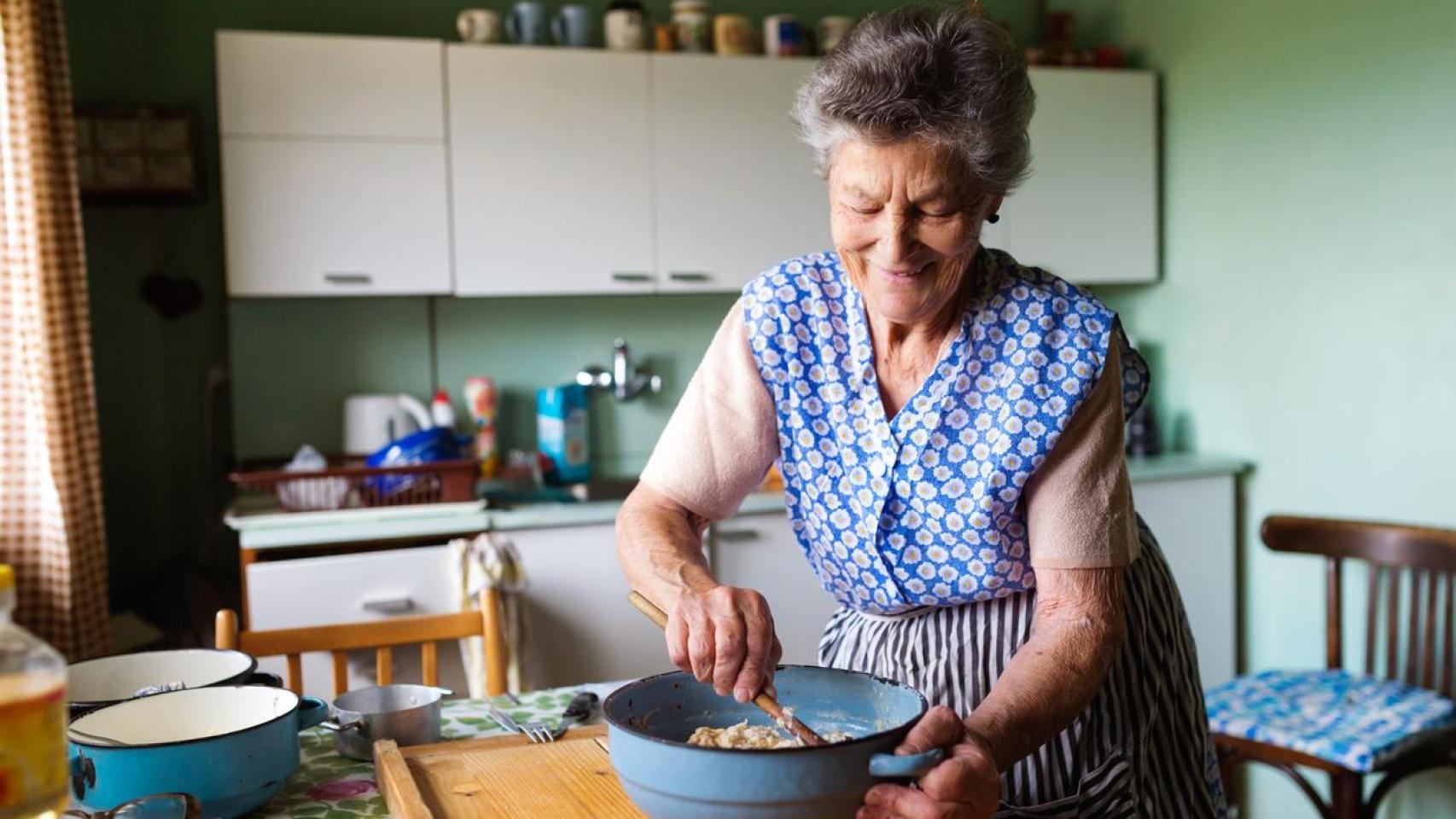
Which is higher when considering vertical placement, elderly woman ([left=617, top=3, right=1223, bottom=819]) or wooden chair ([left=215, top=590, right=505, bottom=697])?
elderly woman ([left=617, top=3, right=1223, bottom=819])

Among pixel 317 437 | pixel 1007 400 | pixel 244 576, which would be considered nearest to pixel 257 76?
pixel 317 437

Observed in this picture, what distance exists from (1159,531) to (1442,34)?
1.28 metres

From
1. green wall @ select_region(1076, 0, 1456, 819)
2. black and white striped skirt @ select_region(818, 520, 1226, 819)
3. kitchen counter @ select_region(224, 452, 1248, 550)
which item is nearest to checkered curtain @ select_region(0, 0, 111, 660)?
kitchen counter @ select_region(224, 452, 1248, 550)

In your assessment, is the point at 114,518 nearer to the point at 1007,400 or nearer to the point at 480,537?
the point at 480,537

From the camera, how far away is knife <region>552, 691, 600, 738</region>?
1429 mm

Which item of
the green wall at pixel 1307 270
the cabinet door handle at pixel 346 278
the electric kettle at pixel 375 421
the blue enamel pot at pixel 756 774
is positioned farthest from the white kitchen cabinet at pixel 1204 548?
the blue enamel pot at pixel 756 774

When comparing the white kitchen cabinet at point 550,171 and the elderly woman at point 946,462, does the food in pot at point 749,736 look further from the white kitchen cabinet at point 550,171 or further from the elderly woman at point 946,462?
the white kitchen cabinet at point 550,171

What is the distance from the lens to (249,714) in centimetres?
124

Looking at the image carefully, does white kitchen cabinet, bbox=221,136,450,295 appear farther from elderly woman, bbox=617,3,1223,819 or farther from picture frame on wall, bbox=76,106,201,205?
elderly woman, bbox=617,3,1223,819

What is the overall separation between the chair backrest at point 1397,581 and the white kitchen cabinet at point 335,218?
196 centimetres

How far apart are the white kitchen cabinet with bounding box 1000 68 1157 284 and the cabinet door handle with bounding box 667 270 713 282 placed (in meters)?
0.84

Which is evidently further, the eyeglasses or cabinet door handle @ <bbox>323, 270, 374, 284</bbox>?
cabinet door handle @ <bbox>323, 270, 374, 284</bbox>

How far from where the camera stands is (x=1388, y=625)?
2.66m

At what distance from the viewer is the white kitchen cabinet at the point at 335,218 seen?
2.84m
